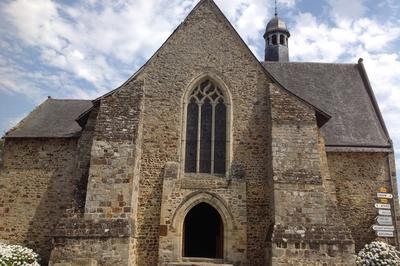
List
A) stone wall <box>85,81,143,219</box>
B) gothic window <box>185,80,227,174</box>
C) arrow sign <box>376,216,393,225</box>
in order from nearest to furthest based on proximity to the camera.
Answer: stone wall <box>85,81,143,219</box>
gothic window <box>185,80,227,174</box>
arrow sign <box>376,216,393,225</box>

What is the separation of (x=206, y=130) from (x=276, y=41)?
1180 cm

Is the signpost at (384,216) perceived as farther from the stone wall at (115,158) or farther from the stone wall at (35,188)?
the stone wall at (35,188)

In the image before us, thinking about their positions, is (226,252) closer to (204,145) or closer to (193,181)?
(193,181)

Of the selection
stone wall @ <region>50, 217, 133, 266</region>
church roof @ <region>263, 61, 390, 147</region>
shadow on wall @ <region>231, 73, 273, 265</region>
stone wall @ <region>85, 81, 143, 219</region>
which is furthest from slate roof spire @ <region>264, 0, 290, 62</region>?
stone wall @ <region>50, 217, 133, 266</region>

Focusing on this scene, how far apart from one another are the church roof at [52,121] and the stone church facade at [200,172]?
249mm

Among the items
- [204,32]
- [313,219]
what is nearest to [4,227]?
[204,32]

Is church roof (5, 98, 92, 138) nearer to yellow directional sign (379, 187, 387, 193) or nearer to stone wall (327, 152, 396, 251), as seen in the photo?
stone wall (327, 152, 396, 251)

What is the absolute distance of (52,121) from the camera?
16719 mm

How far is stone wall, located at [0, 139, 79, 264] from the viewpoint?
14.1 meters

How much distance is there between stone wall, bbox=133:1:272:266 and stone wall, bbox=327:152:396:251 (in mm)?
4115

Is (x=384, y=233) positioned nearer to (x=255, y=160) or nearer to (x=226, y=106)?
(x=255, y=160)

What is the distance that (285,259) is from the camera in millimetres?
9750

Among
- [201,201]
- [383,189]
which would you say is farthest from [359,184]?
[201,201]

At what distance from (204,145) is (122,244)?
3984 mm
